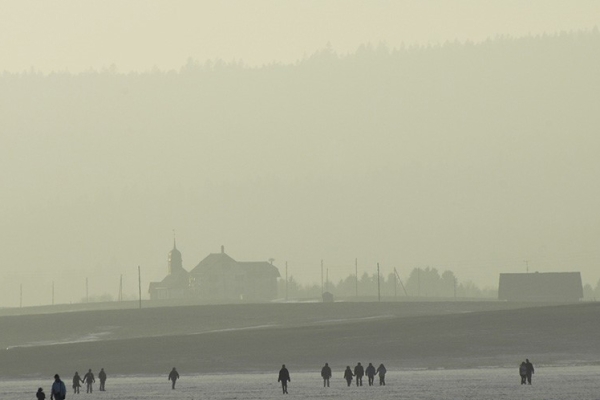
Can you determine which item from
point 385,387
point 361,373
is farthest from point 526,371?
point 361,373

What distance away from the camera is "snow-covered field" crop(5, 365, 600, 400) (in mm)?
61344

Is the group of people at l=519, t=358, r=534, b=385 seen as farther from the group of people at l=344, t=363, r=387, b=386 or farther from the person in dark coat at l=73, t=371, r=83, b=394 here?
the person in dark coat at l=73, t=371, r=83, b=394

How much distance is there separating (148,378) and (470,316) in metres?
44.3

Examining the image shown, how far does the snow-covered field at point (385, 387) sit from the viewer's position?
6134 centimetres

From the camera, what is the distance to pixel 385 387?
2827 inches

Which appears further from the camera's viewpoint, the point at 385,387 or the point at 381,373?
the point at 381,373

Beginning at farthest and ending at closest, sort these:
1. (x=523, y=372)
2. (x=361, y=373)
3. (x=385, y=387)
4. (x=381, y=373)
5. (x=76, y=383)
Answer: (x=76, y=383)
(x=381, y=373)
(x=361, y=373)
(x=385, y=387)
(x=523, y=372)

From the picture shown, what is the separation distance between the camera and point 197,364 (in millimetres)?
106062

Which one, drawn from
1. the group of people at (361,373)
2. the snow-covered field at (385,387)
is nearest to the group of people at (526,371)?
the snow-covered field at (385,387)

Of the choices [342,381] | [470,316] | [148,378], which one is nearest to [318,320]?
[470,316]

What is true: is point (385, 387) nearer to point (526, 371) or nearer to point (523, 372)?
point (523, 372)

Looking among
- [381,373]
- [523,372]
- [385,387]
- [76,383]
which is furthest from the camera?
[76,383]

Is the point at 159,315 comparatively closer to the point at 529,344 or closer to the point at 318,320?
the point at 318,320

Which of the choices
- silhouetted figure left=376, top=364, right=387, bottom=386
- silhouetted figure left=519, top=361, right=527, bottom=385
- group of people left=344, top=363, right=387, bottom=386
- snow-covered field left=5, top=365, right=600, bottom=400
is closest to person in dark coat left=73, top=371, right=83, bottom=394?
snow-covered field left=5, top=365, right=600, bottom=400
